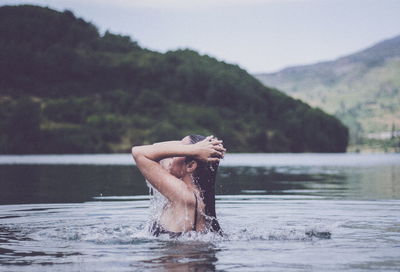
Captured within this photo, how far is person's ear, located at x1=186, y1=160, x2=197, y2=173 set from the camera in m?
9.69

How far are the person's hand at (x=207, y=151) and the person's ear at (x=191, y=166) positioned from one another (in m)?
0.44

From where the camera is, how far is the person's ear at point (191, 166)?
9688 mm

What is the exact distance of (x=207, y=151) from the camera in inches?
361

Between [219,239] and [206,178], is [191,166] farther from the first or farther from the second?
[219,239]

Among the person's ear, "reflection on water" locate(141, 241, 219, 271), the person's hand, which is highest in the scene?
the person's hand

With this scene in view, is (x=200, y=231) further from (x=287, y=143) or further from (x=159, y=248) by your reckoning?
(x=287, y=143)

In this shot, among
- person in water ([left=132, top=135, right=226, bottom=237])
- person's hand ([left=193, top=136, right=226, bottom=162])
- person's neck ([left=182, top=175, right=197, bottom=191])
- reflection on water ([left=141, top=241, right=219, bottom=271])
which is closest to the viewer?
reflection on water ([left=141, top=241, right=219, bottom=271])

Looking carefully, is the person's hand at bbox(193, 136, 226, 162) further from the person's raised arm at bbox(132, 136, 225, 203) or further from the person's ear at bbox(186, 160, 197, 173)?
the person's ear at bbox(186, 160, 197, 173)

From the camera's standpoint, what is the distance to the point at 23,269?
8281mm

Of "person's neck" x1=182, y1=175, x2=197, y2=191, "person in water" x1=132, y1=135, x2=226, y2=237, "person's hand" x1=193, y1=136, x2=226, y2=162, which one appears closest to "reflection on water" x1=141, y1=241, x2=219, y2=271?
"person in water" x1=132, y1=135, x2=226, y2=237

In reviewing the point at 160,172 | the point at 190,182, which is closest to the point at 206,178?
the point at 190,182

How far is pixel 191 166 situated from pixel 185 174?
0.24 metres

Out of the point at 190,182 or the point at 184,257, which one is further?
the point at 190,182

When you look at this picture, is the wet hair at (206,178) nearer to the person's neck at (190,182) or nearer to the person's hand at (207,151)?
the person's neck at (190,182)
